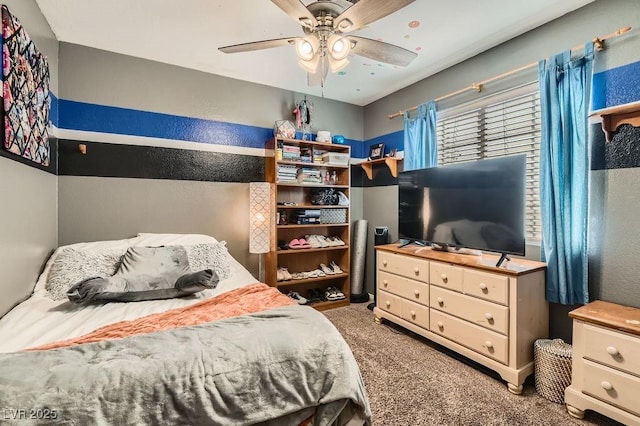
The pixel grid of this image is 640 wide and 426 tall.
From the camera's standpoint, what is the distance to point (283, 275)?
126 inches

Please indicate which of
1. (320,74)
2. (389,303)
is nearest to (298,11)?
(320,74)

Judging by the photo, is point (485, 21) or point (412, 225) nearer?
point (485, 21)

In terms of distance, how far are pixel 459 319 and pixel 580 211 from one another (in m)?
1.06

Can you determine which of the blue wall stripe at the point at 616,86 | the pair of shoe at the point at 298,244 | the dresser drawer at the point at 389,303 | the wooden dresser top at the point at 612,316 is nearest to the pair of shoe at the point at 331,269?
the pair of shoe at the point at 298,244

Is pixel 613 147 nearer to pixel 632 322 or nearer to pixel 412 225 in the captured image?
pixel 632 322

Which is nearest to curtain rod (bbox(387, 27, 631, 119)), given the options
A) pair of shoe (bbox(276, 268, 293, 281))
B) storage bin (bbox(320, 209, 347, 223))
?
storage bin (bbox(320, 209, 347, 223))

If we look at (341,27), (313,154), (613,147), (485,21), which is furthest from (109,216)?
(613,147)

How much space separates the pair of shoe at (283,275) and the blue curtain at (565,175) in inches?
88.5

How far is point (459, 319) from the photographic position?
7.23 ft

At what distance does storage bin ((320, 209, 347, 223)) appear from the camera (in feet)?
11.6

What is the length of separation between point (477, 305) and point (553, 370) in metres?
0.51

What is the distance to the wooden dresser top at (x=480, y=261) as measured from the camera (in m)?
1.92

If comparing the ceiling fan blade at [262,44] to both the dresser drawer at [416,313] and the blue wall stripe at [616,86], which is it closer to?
the blue wall stripe at [616,86]

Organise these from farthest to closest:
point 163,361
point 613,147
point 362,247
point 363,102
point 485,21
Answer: point 363,102 → point 362,247 → point 485,21 → point 613,147 → point 163,361
